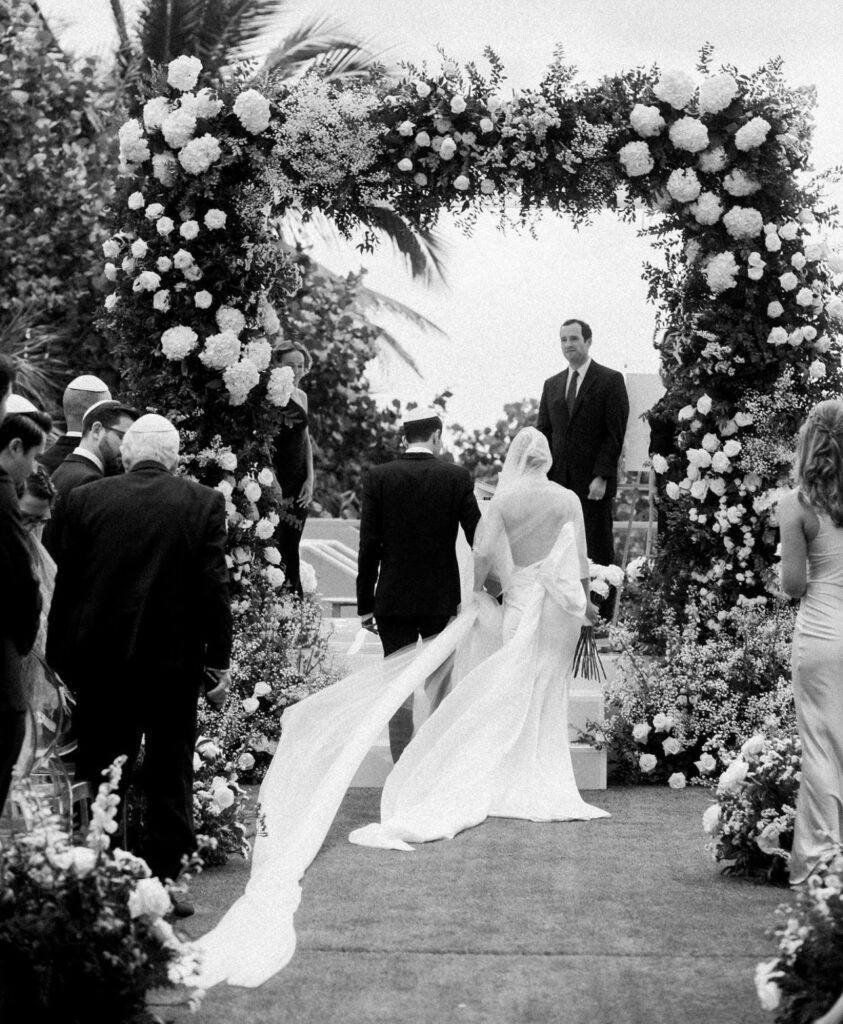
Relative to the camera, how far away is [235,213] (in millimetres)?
9883

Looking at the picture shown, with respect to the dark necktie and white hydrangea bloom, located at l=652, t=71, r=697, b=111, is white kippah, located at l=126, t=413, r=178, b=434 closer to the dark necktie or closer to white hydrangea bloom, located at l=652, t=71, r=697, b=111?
white hydrangea bloom, located at l=652, t=71, r=697, b=111

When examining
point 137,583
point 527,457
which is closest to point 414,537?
point 527,457

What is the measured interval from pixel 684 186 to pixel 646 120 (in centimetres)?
47

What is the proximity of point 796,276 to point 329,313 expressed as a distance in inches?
339

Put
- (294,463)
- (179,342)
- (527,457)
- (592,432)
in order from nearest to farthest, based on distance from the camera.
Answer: (527,457) < (179,342) < (294,463) < (592,432)

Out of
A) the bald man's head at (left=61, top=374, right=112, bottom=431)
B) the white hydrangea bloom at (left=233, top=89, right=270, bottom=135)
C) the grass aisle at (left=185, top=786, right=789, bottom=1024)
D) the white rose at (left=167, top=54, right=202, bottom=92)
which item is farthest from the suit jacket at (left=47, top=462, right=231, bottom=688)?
the white rose at (left=167, top=54, right=202, bottom=92)

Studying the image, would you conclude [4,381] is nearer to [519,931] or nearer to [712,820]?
[519,931]

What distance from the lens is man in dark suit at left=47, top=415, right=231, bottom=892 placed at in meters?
5.95

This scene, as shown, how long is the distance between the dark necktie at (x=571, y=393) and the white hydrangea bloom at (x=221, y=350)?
9.08 feet

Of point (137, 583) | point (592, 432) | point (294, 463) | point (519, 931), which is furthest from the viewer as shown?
point (592, 432)

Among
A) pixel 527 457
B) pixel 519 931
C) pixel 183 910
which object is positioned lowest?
pixel 183 910

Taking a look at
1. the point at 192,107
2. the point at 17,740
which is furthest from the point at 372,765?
the point at 17,740

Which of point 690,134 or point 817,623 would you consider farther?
point 690,134

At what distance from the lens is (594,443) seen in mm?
11273
